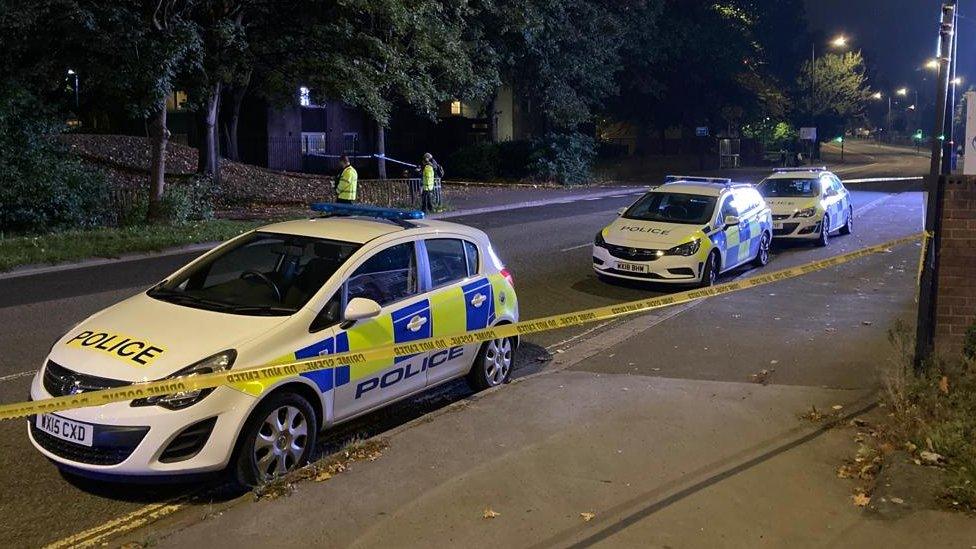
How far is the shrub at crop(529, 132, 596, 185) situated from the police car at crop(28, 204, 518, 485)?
31.8 meters

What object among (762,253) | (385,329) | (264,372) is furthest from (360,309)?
(762,253)

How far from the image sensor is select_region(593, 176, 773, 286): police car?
40.7 feet

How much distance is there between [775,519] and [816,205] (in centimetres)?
1402

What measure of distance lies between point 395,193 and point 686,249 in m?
16.1

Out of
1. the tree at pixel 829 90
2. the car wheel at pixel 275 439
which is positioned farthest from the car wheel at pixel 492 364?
the tree at pixel 829 90

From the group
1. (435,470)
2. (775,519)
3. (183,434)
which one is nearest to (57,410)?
(183,434)

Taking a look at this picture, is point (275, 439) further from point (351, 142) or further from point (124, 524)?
point (351, 142)

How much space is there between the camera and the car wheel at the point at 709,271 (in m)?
12.6

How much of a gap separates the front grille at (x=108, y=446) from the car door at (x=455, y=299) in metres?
2.29

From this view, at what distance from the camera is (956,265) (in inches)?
270

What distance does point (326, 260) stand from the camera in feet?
20.6

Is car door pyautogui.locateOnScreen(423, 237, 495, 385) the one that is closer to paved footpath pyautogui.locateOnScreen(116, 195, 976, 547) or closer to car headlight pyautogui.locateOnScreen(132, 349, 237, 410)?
paved footpath pyautogui.locateOnScreen(116, 195, 976, 547)

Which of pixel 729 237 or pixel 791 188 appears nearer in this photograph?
pixel 729 237

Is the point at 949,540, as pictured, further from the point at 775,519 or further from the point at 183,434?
the point at 183,434
